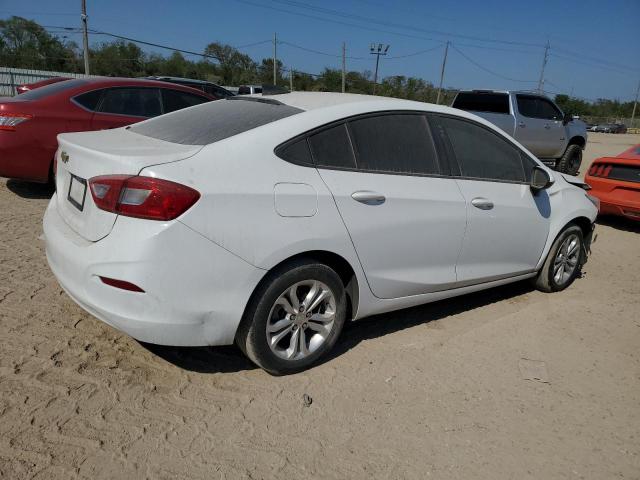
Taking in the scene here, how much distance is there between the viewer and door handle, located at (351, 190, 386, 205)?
2998 mm

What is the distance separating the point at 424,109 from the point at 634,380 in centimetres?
231

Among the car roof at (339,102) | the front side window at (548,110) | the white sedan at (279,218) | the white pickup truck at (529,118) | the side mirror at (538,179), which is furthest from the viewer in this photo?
the front side window at (548,110)

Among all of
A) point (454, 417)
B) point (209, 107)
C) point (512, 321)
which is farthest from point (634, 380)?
point (209, 107)

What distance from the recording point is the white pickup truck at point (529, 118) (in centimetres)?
1127

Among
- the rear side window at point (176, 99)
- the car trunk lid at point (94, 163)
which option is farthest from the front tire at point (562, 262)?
the rear side window at point (176, 99)

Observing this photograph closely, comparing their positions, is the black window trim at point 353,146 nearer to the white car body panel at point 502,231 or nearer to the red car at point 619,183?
the white car body panel at point 502,231

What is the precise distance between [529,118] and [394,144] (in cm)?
945

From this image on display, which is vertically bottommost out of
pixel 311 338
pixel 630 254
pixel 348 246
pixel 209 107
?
pixel 630 254

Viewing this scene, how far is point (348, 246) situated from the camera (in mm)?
2975

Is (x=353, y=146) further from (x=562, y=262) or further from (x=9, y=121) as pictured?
(x=9, y=121)

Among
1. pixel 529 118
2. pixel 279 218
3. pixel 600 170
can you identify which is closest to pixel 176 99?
pixel 279 218

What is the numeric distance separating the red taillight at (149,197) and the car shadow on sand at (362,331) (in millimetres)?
1101

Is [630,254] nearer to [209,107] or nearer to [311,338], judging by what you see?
[311,338]

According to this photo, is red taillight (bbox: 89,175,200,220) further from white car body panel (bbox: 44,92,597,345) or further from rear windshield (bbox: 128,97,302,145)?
rear windshield (bbox: 128,97,302,145)
